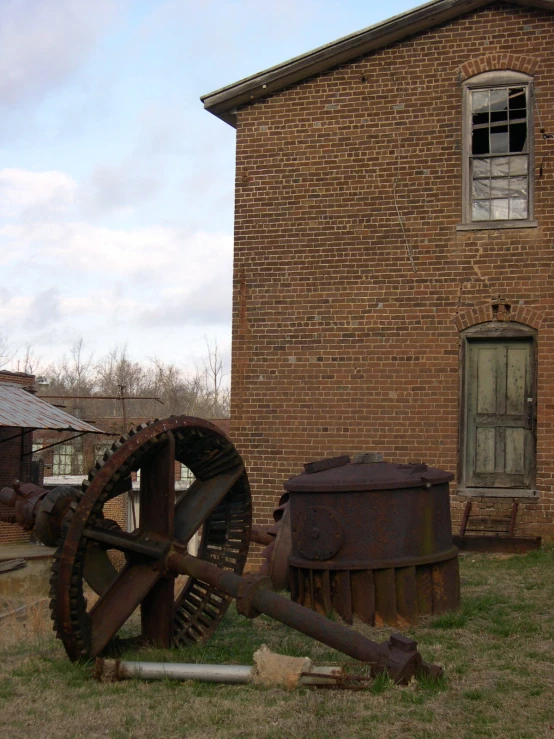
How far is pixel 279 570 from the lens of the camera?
764cm

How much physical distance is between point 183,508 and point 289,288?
5891 millimetres

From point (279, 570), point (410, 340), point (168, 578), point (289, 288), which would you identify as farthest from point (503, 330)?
point (168, 578)

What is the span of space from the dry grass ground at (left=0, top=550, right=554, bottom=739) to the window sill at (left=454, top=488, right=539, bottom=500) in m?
4.55

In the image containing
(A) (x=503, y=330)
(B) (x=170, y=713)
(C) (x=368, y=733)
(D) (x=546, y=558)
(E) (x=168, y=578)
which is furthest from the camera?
(A) (x=503, y=330)

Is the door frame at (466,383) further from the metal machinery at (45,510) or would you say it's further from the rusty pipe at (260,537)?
the metal machinery at (45,510)

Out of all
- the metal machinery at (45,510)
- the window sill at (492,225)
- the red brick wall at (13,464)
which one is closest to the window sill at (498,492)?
the window sill at (492,225)

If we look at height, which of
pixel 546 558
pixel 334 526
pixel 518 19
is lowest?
pixel 546 558

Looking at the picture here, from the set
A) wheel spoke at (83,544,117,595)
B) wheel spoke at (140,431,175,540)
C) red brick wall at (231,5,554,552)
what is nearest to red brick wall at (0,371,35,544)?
red brick wall at (231,5,554,552)

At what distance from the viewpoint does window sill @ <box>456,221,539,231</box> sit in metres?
10.9

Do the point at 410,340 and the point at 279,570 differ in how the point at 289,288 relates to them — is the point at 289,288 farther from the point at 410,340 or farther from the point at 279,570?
the point at 279,570

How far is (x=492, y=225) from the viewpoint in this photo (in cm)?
1103

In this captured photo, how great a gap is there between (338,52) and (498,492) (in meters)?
6.04

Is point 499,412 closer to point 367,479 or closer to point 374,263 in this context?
point 374,263

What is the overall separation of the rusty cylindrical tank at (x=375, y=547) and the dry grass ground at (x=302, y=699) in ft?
0.96
